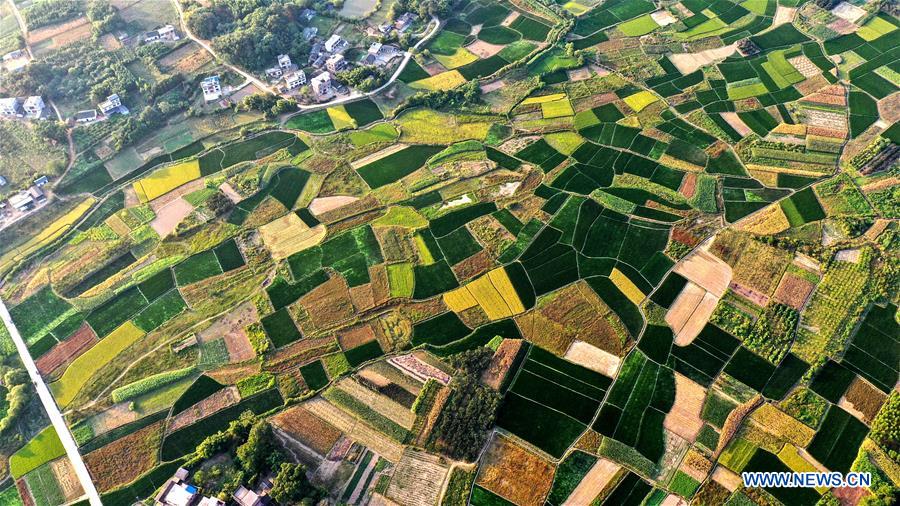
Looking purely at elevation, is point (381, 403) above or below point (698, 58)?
below

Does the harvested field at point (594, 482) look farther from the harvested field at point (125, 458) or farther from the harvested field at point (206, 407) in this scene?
the harvested field at point (125, 458)

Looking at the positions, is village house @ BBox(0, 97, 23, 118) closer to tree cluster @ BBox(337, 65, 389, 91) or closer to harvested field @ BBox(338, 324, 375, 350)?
tree cluster @ BBox(337, 65, 389, 91)

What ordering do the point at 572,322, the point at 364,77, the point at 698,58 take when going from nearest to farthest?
1. the point at 572,322
2. the point at 364,77
3. the point at 698,58

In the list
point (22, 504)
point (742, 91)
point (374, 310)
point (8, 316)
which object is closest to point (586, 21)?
point (742, 91)

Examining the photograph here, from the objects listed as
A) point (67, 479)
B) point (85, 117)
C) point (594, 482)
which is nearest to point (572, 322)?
point (594, 482)

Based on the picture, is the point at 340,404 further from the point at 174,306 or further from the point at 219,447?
the point at 174,306

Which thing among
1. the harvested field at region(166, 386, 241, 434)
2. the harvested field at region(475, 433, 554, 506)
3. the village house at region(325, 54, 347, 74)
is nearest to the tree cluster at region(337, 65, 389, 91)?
the village house at region(325, 54, 347, 74)

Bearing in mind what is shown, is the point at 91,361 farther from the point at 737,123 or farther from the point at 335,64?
the point at 737,123
